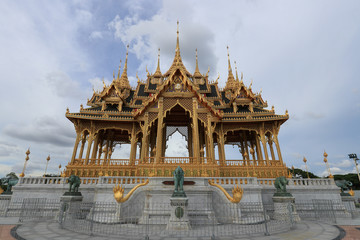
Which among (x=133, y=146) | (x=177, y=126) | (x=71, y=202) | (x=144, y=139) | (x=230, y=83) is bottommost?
(x=71, y=202)

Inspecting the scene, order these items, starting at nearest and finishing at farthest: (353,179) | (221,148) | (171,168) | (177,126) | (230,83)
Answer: (171,168) < (221,148) < (177,126) < (230,83) < (353,179)

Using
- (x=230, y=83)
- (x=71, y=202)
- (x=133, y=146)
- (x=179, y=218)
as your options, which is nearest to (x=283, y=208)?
(x=179, y=218)

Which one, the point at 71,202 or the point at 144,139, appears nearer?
the point at 71,202

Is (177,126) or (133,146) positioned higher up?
(177,126)

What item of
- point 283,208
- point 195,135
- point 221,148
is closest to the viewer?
point 283,208

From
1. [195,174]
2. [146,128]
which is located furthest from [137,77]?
[195,174]

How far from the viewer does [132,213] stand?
35.6 ft

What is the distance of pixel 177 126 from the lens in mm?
24234

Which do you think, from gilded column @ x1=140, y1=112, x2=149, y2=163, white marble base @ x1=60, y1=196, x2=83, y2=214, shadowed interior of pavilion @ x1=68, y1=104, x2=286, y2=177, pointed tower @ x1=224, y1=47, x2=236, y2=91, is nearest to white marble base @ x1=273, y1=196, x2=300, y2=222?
shadowed interior of pavilion @ x1=68, y1=104, x2=286, y2=177

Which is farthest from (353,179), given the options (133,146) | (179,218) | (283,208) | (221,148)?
(179,218)

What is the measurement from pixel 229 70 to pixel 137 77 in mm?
15041

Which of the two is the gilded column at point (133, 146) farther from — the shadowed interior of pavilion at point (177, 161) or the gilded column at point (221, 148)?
the gilded column at point (221, 148)

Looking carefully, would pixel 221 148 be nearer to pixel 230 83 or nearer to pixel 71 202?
pixel 230 83

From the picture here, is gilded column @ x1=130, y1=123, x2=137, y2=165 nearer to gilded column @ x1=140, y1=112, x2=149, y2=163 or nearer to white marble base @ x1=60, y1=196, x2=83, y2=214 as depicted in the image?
gilded column @ x1=140, y1=112, x2=149, y2=163
